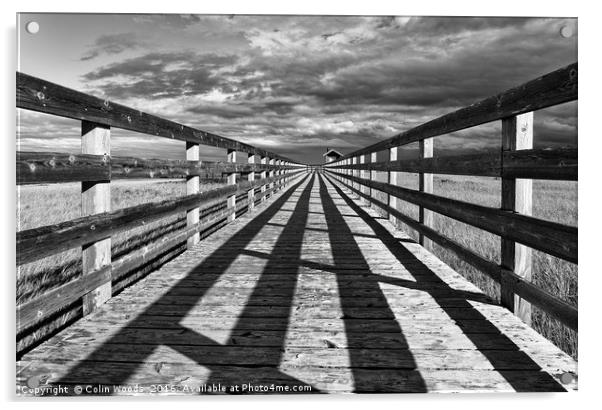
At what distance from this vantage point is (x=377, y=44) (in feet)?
10.6

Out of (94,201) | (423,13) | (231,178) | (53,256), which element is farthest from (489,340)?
(231,178)

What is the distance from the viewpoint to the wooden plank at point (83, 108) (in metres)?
2.08

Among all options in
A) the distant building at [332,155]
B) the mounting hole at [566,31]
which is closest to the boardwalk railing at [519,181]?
the mounting hole at [566,31]

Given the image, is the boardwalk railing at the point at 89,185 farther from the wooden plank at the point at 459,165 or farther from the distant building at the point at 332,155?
the distant building at the point at 332,155

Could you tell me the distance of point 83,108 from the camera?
250 centimetres

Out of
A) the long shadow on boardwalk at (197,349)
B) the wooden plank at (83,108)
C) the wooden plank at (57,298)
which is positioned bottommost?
the long shadow on boardwalk at (197,349)

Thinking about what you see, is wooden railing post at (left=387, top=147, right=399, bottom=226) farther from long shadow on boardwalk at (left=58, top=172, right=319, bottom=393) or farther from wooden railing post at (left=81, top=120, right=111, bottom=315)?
wooden railing post at (left=81, top=120, right=111, bottom=315)

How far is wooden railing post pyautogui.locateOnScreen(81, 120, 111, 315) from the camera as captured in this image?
2.66 meters

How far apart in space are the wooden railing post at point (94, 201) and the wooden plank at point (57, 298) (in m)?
0.05

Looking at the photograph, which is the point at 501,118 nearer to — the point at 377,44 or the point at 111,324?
the point at 377,44

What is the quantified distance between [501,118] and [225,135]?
14.8 ft

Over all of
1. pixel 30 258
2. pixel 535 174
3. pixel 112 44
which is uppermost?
pixel 112 44

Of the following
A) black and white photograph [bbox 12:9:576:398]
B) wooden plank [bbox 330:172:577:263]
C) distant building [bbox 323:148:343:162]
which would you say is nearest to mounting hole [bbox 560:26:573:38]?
black and white photograph [bbox 12:9:576:398]

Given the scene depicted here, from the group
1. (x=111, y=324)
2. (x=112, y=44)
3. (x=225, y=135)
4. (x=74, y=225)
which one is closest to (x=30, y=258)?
(x=74, y=225)
